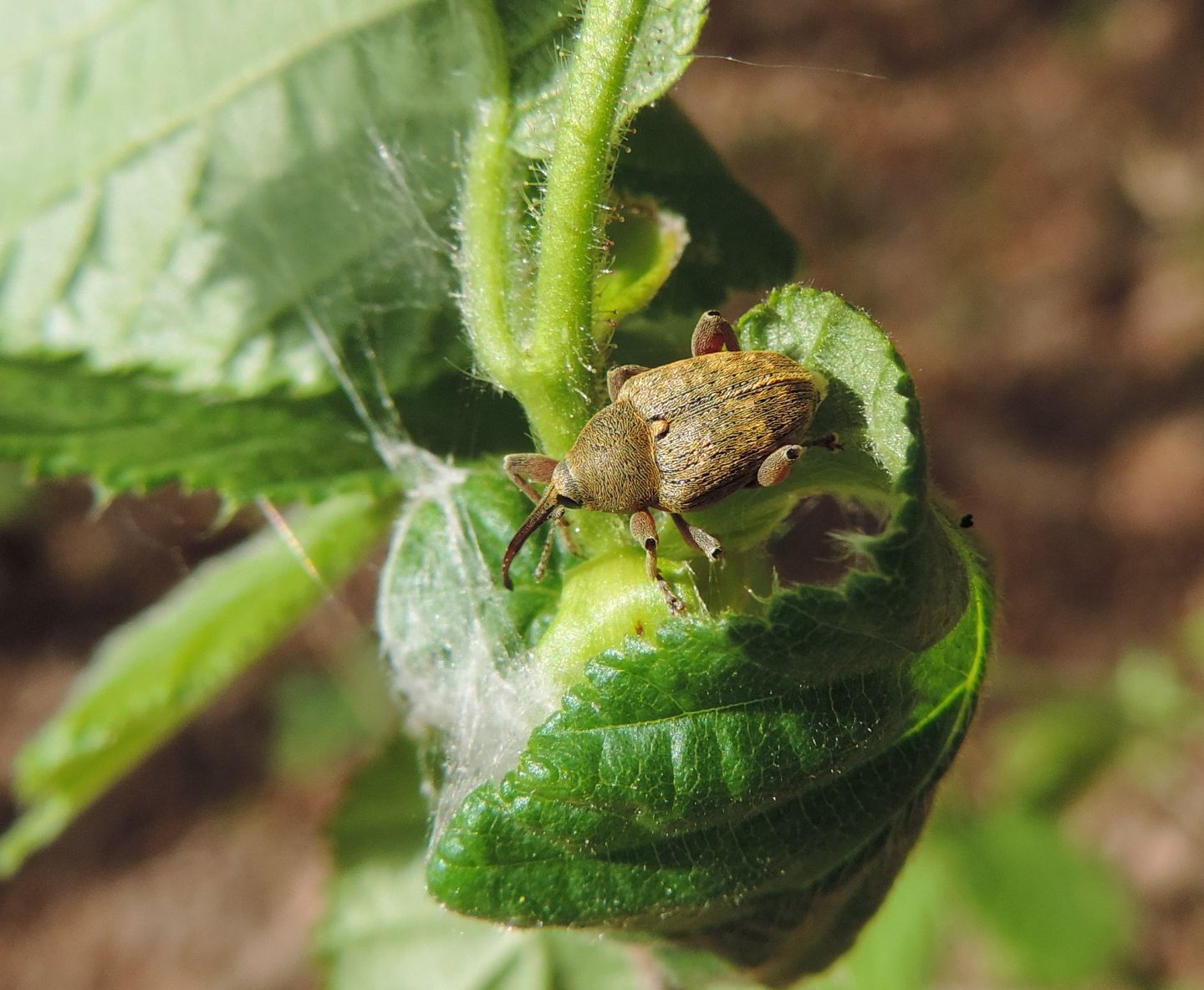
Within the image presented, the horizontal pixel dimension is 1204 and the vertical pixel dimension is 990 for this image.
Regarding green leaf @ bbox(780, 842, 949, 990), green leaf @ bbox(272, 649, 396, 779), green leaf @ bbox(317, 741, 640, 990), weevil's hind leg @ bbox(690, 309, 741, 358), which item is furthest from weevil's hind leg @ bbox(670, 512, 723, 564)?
green leaf @ bbox(272, 649, 396, 779)

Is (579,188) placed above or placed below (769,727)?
above

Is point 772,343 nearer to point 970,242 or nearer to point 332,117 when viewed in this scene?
point 332,117

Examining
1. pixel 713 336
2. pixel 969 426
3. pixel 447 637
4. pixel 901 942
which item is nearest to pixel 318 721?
pixel 901 942

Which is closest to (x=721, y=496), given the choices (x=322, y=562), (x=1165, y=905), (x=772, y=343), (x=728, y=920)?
(x=772, y=343)

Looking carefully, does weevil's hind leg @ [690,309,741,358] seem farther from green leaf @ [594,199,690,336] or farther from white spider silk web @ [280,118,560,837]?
white spider silk web @ [280,118,560,837]

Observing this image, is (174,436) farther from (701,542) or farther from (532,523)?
(701,542)
